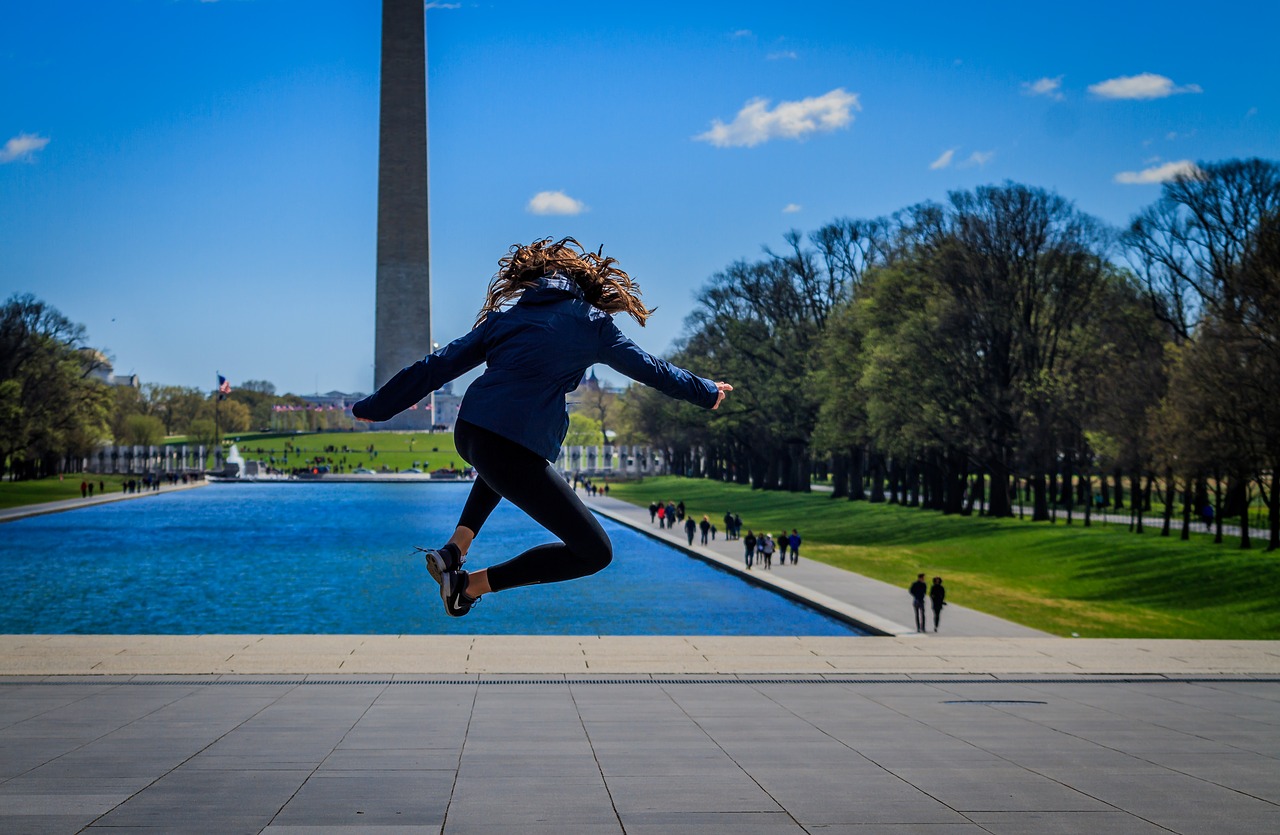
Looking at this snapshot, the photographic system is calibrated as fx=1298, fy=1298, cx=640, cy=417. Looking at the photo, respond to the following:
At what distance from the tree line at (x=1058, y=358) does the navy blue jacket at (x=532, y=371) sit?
3500 cm

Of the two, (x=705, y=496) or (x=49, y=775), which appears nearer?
(x=49, y=775)

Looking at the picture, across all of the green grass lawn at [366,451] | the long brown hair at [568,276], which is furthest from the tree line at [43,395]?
the long brown hair at [568,276]

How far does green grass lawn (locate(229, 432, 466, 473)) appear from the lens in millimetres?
131625

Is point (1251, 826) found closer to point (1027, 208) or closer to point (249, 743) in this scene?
point (249, 743)

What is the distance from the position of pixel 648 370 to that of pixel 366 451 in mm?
138603

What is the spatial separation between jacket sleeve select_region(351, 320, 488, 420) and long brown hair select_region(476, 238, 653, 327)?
294 millimetres

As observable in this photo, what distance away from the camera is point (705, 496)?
298 feet

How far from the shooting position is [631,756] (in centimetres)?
1176

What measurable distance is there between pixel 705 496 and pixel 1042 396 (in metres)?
39.6

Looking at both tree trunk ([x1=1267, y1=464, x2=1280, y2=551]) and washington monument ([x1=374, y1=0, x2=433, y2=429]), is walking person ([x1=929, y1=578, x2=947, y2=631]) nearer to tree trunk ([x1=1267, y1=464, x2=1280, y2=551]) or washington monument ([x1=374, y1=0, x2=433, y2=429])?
tree trunk ([x1=1267, y1=464, x2=1280, y2=551])

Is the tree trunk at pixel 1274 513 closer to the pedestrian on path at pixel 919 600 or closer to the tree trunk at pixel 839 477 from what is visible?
the pedestrian on path at pixel 919 600

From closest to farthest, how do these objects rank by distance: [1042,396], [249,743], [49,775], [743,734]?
[49,775] → [249,743] → [743,734] → [1042,396]

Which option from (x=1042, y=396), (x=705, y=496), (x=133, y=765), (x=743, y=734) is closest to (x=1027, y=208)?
(x=1042, y=396)

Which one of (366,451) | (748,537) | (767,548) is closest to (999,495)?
(767,548)
